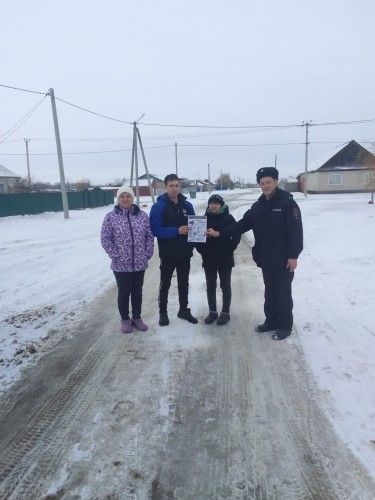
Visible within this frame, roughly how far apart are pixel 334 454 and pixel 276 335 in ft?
6.15

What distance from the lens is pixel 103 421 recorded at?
2889mm

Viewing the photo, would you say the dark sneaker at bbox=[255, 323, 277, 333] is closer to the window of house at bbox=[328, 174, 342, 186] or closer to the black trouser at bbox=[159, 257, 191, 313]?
the black trouser at bbox=[159, 257, 191, 313]

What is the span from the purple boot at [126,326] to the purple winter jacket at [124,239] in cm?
68

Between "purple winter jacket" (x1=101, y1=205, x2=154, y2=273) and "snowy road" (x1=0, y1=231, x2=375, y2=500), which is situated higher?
"purple winter jacket" (x1=101, y1=205, x2=154, y2=273)

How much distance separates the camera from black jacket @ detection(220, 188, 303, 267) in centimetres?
424


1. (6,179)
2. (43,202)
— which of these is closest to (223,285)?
(43,202)

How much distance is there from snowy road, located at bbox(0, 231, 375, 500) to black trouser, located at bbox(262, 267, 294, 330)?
0.29 metres

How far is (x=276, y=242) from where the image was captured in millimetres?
4359

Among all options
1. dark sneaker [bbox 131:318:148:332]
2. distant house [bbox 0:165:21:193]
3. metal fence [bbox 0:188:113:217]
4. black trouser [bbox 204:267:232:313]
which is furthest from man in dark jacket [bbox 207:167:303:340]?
distant house [bbox 0:165:21:193]

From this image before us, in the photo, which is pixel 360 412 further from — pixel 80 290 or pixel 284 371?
pixel 80 290

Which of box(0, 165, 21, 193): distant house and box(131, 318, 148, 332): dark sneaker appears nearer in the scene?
box(131, 318, 148, 332): dark sneaker

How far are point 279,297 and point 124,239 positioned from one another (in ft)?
6.73

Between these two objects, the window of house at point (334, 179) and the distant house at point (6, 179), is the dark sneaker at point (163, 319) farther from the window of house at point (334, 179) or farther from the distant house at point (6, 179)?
the window of house at point (334, 179)

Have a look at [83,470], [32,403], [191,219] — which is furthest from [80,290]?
[83,470]
